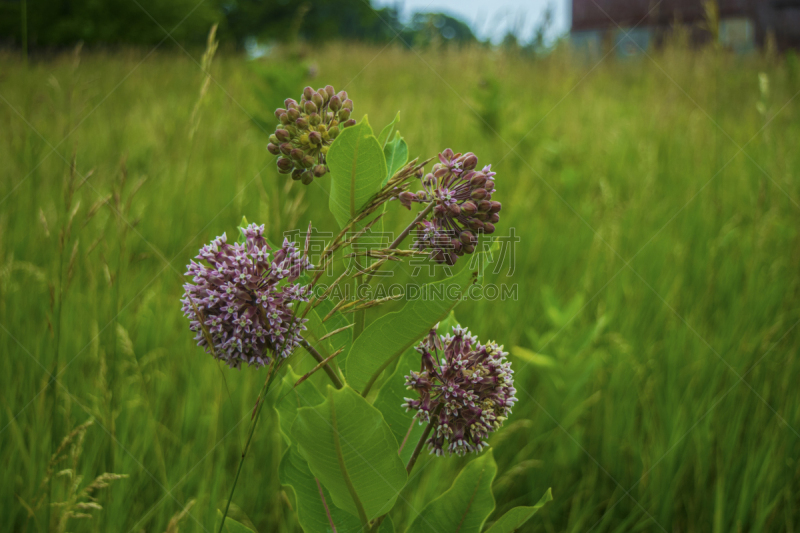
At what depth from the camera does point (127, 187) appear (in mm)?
3527

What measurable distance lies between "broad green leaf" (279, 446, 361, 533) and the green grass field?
10.1 inches

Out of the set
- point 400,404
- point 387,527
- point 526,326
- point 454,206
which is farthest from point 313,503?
point 526,326

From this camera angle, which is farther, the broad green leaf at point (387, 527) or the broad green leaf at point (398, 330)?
the broad green leaf at point (387, 527)

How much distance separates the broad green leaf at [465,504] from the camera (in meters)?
0.90

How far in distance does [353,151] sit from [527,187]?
284 centimetres

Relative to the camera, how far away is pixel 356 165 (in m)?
0.83

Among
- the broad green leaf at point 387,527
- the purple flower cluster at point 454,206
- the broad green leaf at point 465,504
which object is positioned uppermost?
the purple flower cluster at point 454,206

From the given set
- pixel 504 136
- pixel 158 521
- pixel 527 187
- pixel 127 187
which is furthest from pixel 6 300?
pixel 504 136

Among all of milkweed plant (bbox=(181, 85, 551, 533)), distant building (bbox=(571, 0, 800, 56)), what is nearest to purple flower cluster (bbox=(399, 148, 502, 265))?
milkweed plant (bbox=(181, 85, 551, 533))

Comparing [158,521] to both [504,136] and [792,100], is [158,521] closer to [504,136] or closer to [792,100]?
[504,136]

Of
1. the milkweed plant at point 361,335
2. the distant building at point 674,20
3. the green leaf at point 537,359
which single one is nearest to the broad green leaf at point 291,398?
the milkweed plant at point 361,335

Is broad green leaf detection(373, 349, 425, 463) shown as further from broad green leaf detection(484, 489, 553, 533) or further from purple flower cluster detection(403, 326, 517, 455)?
broad green leaf detection(484, 489, 553, 533)

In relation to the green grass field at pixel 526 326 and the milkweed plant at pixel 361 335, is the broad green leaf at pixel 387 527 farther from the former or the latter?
the green grass field at pixel 526 326

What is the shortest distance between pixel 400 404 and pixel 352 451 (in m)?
0.21
